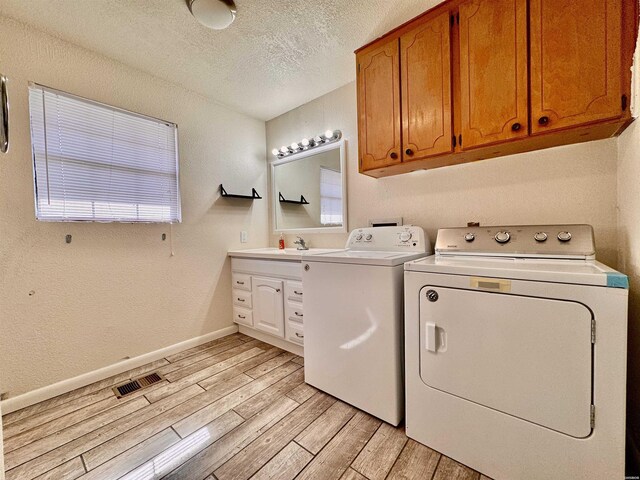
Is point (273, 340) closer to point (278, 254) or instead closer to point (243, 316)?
point (243, 316)

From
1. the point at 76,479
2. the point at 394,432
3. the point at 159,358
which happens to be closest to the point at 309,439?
the point at 394,432

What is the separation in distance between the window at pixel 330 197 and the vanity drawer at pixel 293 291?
748 millimetres

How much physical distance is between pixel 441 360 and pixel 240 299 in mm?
2049

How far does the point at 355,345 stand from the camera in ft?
4.98

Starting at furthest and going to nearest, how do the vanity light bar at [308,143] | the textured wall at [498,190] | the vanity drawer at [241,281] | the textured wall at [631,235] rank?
the vanity drawer at [241,281]
the vanity light bar at [308,143]
the textured wall at [498,190]
the textured wall at [631,235]

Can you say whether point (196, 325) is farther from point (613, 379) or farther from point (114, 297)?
point (613, 379)

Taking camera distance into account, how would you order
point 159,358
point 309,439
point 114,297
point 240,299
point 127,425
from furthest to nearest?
1. point 240,299
2. point 159,358
3. point 114,297
4. point 127,425
5. point 309,439

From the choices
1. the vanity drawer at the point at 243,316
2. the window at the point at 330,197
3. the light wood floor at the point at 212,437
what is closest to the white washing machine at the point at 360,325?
the light wood floor at the point at 212,437

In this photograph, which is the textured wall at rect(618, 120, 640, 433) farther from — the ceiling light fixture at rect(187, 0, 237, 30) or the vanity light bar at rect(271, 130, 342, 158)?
the ceiling light fixture at rect(187, 0, 237, 30)

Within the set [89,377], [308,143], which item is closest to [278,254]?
[308,143]

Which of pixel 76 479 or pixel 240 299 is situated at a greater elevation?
pixel 240 299

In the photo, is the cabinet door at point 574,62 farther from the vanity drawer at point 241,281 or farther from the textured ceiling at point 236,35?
the vanity drawer at point 241,281

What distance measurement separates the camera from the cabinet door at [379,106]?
173 centimetres

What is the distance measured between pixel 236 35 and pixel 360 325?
208 cm
